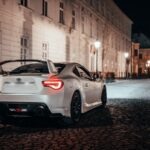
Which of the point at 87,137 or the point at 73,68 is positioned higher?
the point at 73,68

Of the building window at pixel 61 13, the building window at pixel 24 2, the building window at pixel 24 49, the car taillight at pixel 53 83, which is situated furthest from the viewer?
the building window at pixel 61 13

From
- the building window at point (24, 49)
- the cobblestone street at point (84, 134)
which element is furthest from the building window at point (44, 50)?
the cobblestone street at point (84, 134)

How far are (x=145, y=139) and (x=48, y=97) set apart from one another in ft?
7.35

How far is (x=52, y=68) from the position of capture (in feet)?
31.2

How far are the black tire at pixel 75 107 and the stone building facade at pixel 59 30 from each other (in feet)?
38.9

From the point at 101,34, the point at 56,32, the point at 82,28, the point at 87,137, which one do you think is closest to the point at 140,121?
the point at 87,137

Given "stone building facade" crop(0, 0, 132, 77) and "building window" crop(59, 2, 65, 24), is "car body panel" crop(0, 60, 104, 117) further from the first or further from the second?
"building window" crop(59, 2, 65, 24)

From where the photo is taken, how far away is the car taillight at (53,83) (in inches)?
359

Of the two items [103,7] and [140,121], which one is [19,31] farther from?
[103,7]

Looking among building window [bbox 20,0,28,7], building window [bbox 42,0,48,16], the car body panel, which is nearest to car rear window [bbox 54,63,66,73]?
the car body panel

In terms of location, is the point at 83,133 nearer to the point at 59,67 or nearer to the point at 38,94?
the point at 38,94

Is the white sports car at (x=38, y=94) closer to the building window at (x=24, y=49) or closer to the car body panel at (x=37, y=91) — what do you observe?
the car body panel at (x=37, y=91)

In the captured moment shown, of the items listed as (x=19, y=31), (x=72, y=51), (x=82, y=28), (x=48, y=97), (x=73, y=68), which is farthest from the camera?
(x=82, y=28)

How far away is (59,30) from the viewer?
3027cm
